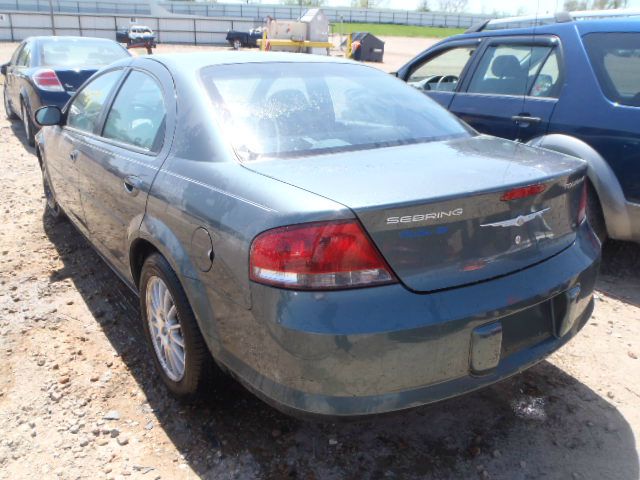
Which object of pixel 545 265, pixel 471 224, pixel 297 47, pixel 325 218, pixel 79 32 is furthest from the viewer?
pixel 79 32

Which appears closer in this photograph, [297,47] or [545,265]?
[545,265]

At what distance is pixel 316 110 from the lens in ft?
9.15

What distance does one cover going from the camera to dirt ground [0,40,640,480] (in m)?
2.35

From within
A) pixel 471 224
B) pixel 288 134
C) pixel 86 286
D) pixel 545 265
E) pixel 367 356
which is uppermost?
pixel 288 134

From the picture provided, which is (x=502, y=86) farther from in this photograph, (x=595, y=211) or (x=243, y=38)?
(x=243, y=38)

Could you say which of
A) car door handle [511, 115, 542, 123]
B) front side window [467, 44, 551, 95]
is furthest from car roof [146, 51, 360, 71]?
front side window [467, 44, 551, 95]

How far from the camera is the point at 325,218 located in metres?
1.86

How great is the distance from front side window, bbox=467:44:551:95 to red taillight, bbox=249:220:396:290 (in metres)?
3.30

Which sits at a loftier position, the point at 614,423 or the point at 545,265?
the point at 545,265

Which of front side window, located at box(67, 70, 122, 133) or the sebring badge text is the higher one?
front side window, located at box(67, 70, 122, 133)

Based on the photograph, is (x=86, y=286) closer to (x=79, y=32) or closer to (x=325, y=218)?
(x=325, y=218)

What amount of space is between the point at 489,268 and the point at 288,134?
1071 millimetres

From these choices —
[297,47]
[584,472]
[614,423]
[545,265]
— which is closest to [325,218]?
[545,265]

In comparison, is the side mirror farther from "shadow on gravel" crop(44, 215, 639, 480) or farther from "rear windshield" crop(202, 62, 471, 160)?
"shadow on gravel" crop(44, 215, 639, 480)
